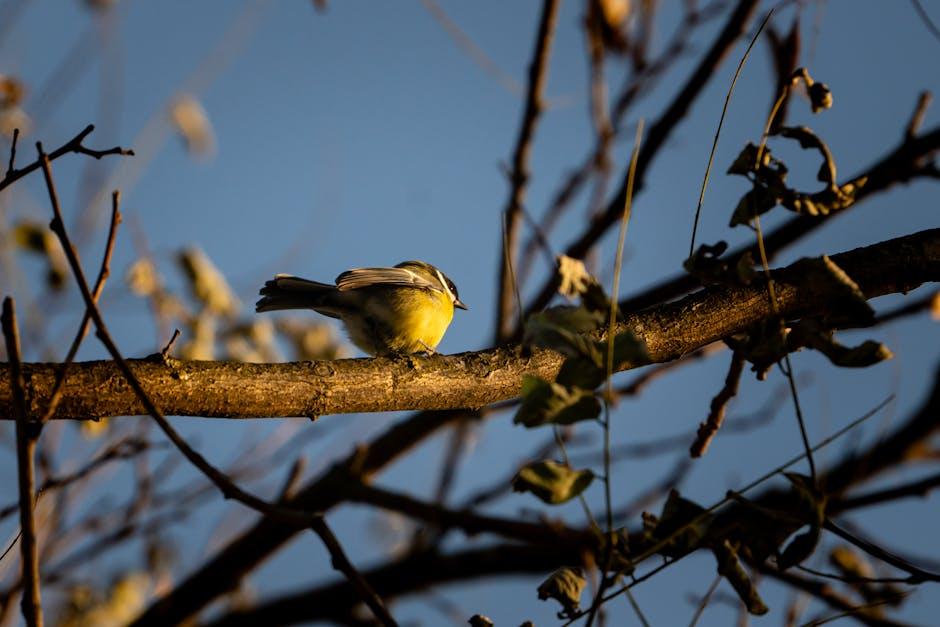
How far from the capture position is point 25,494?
1.27 m

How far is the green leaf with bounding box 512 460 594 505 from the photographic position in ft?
4.72

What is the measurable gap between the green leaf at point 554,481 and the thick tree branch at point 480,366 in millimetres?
893

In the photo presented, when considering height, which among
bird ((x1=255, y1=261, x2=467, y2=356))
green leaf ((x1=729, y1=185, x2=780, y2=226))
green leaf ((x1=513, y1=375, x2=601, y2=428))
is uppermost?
bird ((x1=255, y1=261, x2=467, y2=356))

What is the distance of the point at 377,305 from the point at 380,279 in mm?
246

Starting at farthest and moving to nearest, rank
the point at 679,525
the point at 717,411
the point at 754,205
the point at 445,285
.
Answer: the point at 445,285 → the point at 717,411 → the point at 754,205 → the point at 679,525

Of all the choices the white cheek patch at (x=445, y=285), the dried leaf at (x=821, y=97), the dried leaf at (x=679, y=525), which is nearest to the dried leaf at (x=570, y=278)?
the dried leaf at (x=679, y=525)

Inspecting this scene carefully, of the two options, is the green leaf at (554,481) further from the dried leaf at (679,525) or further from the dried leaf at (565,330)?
the dried leaf at (679,525)

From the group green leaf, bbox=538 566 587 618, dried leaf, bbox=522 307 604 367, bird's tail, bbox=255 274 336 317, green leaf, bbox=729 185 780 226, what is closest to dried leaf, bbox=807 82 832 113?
green leaf, bbox=729 185 780 226

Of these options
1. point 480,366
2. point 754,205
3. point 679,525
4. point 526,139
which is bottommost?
point 679,525

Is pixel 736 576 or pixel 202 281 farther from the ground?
pixel 202 281

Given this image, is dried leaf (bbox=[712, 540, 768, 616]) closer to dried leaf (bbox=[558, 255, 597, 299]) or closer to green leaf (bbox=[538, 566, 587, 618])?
green leaf (bbox=[538, 566, 587, 618])

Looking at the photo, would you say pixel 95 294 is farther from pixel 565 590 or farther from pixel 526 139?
pixel 526 139

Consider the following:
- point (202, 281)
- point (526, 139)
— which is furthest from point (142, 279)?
point (526, 139)

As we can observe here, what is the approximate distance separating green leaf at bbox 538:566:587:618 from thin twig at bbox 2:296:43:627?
1008mm
